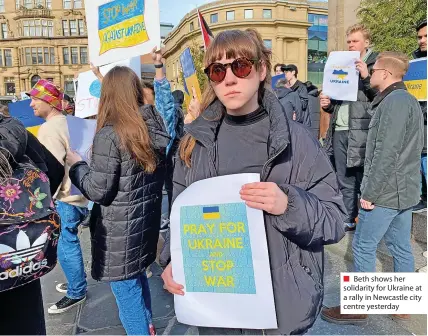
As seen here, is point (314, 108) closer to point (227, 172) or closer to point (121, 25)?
point (121, 25)

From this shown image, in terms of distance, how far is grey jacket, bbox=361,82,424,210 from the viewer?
8.71 ft

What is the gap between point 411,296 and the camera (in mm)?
2777

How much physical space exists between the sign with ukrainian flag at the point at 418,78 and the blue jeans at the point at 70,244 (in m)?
3.52

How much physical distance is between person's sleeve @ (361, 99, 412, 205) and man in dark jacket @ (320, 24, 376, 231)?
1.21 m

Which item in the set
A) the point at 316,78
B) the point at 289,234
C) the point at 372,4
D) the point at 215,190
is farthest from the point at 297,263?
the point at 316,78

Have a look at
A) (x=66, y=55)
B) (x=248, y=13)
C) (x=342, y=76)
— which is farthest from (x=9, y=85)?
(x=342, y=76)

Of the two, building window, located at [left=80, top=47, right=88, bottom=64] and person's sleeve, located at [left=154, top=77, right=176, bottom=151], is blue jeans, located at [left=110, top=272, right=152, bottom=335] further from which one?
building window, located at [left=80, top=47, right=88, bottom=64]

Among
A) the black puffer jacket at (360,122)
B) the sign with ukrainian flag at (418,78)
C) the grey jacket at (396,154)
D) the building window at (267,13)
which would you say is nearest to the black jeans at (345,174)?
the black puffer jacket at (360,122)

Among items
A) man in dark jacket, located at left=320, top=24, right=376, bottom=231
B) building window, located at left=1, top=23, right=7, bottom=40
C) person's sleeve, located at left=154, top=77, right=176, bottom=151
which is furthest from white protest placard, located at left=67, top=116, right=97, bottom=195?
building window, located at left=1, top=23, right=7, bottom=40

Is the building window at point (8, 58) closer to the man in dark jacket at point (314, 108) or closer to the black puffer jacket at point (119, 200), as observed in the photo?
the man in dark jacket at point (314, 108)

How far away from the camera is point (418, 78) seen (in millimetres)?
3832

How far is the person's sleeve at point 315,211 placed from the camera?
1.31 m

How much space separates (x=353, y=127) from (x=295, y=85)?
288 cm

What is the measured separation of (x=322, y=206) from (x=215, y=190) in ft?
1.35
